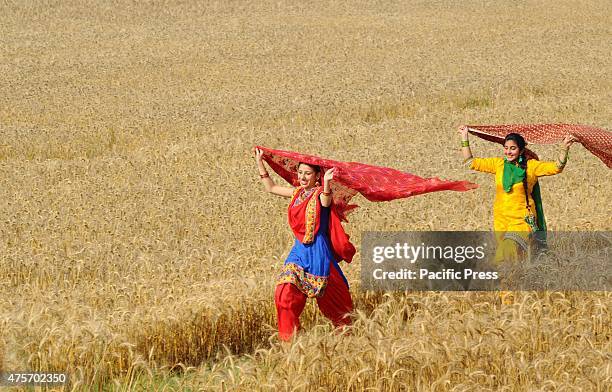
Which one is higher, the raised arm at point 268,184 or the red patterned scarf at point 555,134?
the red patterned scarf at point 555,134

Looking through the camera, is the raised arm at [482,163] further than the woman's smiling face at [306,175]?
Yes

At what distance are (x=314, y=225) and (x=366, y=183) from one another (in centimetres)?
60

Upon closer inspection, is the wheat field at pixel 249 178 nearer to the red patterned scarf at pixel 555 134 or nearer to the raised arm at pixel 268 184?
the raised arm at pixel 268 184

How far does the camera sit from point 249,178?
1490 cm

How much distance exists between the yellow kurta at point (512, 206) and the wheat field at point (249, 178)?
35.0 inches

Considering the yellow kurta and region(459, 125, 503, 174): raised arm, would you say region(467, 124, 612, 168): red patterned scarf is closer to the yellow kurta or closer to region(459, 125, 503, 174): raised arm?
region(459, 125, 503, 174): raised arm

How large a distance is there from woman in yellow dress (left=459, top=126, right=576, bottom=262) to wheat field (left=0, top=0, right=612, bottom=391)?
0.89m

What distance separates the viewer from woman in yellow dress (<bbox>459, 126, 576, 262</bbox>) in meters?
9.06

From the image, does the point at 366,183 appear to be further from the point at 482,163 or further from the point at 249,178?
the point at 249,178

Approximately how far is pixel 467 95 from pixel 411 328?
17174mm

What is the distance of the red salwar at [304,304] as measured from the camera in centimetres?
773

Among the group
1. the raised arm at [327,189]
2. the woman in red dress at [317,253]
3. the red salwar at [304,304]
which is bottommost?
the red salwar at [304,304]

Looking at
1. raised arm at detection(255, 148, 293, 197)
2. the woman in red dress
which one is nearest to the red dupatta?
the woman in red dress

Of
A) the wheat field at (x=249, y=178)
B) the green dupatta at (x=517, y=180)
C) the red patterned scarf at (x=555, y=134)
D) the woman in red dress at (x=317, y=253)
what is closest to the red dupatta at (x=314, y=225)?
the woman in red dress at (x=317, y=253)
